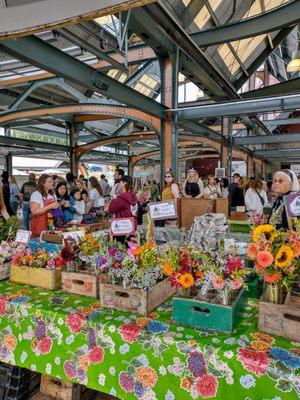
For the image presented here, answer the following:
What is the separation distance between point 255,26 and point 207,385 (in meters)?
7.30

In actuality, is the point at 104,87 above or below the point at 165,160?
above

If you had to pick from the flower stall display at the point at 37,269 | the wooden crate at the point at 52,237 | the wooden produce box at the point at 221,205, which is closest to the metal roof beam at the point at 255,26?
the wooden produce box at the point at 221,205

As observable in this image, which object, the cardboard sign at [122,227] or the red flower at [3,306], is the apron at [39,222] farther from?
the red flower at [3,306]

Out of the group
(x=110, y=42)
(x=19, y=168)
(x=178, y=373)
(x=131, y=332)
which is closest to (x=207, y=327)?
(x=178, y=373)

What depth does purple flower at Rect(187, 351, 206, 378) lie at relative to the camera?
1343mm

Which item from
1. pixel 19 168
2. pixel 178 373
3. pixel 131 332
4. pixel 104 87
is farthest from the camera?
pixel 19 168

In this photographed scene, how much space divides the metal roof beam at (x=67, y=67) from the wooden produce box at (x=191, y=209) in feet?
6.34

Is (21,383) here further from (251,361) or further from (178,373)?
(251,361)

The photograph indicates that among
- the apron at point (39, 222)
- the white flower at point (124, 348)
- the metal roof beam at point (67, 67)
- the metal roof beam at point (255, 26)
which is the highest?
the metal roof beam at point (255, 26)

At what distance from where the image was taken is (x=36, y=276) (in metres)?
2.03

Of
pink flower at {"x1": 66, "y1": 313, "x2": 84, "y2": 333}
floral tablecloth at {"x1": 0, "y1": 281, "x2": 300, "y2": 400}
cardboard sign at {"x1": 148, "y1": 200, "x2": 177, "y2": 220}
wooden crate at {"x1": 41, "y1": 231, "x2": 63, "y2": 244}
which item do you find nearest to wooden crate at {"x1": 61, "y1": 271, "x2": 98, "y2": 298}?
floral tablecloth at {"x1": 0, "y1": 281, "x2": 300, "y2": 400}

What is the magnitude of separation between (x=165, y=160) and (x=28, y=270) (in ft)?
16.8

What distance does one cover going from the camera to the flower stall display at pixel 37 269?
77.9 inches

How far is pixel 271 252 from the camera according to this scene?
1.42 m
